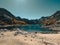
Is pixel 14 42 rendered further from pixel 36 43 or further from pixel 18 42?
pixel 36 43

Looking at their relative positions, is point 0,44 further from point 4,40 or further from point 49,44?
point 49,44

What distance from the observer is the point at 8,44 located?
16750mm

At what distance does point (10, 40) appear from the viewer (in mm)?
17656

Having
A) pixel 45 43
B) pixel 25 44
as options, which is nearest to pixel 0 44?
pixel 25 44

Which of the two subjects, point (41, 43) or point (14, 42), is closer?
point (14, 42)

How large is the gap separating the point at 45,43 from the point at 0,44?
545 cm

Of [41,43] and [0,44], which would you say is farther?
[41,43]

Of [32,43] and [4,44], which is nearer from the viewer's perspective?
[4,44]

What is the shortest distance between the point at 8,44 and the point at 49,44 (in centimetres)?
488

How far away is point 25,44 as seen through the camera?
55.8 ft

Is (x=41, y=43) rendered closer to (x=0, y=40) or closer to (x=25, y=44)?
(x=25, y=44)

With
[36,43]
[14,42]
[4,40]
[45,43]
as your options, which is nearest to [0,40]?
[4,40]

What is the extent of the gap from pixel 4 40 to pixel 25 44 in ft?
8.46

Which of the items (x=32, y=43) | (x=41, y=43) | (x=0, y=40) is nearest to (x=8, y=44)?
(x=0, y=40)
